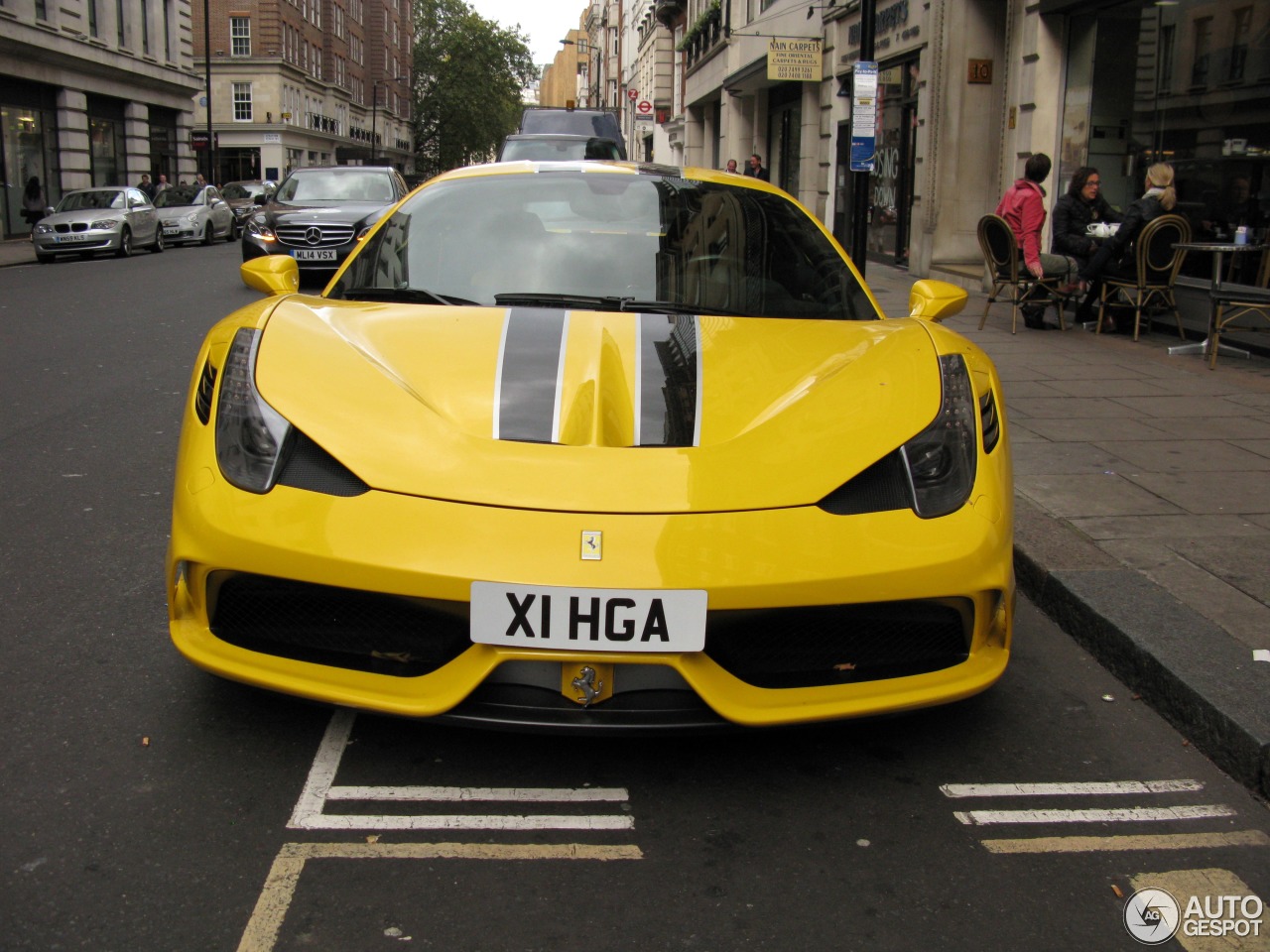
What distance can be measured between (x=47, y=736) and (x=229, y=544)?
730 mm

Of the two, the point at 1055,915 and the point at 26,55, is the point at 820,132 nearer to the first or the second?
the point at 26,55

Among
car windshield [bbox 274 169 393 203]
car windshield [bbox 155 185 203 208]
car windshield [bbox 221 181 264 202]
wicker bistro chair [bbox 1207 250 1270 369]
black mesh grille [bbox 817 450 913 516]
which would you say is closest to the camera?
black mesh grille [bbox 817 450 913 516]

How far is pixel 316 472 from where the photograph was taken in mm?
2768

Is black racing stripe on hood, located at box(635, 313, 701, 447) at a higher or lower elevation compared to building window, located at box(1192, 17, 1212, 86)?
lower

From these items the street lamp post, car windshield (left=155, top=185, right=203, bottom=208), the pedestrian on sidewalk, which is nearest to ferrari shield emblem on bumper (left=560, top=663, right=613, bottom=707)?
car windshield (left=155, top=185, right=203, bottom=208)

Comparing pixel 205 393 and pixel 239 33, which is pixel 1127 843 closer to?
pixel 205 393

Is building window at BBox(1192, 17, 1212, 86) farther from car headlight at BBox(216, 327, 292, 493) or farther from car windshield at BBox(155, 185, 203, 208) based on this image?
car windshield at BBox(155, 185, 203, 208)

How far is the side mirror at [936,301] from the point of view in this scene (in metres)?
4.02

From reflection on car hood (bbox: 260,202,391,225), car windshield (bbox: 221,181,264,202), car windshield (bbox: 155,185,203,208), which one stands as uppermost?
car windshield (bbox: 221,181,264,202)

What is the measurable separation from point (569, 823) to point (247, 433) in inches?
46.3

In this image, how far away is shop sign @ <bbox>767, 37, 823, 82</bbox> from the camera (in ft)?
75.2

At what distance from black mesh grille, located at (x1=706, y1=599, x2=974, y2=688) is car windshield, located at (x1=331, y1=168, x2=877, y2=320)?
1.27 meters

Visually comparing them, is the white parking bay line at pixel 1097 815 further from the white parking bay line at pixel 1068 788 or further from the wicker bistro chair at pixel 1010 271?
the wicker bistro chair at pixel 1010 271

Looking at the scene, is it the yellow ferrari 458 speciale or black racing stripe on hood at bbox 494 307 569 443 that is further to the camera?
black racing stripe on hood at bbox 494 307 569 443
